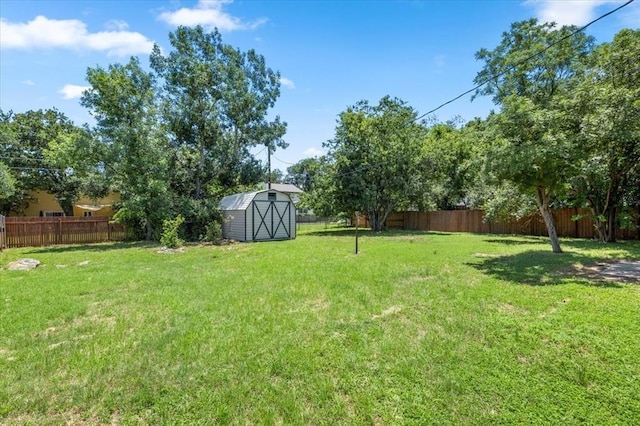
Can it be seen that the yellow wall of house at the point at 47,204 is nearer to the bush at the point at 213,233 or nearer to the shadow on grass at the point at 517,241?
the bush at the point at 213,233

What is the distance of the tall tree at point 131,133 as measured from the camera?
14141 mm

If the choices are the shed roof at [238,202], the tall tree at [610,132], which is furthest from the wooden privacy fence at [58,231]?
the tall tree at [610,132]

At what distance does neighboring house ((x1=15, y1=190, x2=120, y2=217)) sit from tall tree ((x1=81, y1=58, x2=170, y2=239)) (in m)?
9.43

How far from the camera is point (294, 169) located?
66.6 metres

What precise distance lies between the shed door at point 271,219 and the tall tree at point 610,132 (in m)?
12.6

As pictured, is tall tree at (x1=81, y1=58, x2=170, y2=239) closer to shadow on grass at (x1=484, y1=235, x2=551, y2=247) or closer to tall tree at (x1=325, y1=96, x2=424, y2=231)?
tall tree at (x1=325, y1=96, x2=424, y2=231)

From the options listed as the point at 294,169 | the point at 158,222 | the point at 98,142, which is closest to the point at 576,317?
the point at 158,222

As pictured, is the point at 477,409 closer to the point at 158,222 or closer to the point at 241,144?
the point at 158,222

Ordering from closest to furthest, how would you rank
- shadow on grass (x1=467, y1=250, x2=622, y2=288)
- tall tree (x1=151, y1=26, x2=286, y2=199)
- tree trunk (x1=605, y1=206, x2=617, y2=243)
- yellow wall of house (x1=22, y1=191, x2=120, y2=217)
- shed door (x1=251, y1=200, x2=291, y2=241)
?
shadow on grass (x1=467, y1=250, x2=622, y2=288), tree trunk (x1=605, y1=206, x2=617, y2=243), shed door (x1=251, y1=200, x2=291, y2=241), tall tree (x1=151, y1=26, x2=286, y2=199), yellow wall of house (x1=22, y1=191, x2=120, y2=217)

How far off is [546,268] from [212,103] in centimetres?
1682

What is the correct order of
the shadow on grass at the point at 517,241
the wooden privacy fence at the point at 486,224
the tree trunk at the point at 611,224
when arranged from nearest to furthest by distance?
the shadow on grass at the point at 517,241
the tree trunk at the point at 611,224
the wooden privacy fence at the point at 486,224

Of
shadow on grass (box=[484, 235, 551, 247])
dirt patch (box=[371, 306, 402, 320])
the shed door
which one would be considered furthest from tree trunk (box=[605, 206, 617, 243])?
the shed door

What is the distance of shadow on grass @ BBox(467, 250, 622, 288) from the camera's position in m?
5.70

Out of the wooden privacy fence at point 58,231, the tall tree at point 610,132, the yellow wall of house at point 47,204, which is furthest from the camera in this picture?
the yellow wall of house at point 47,204
